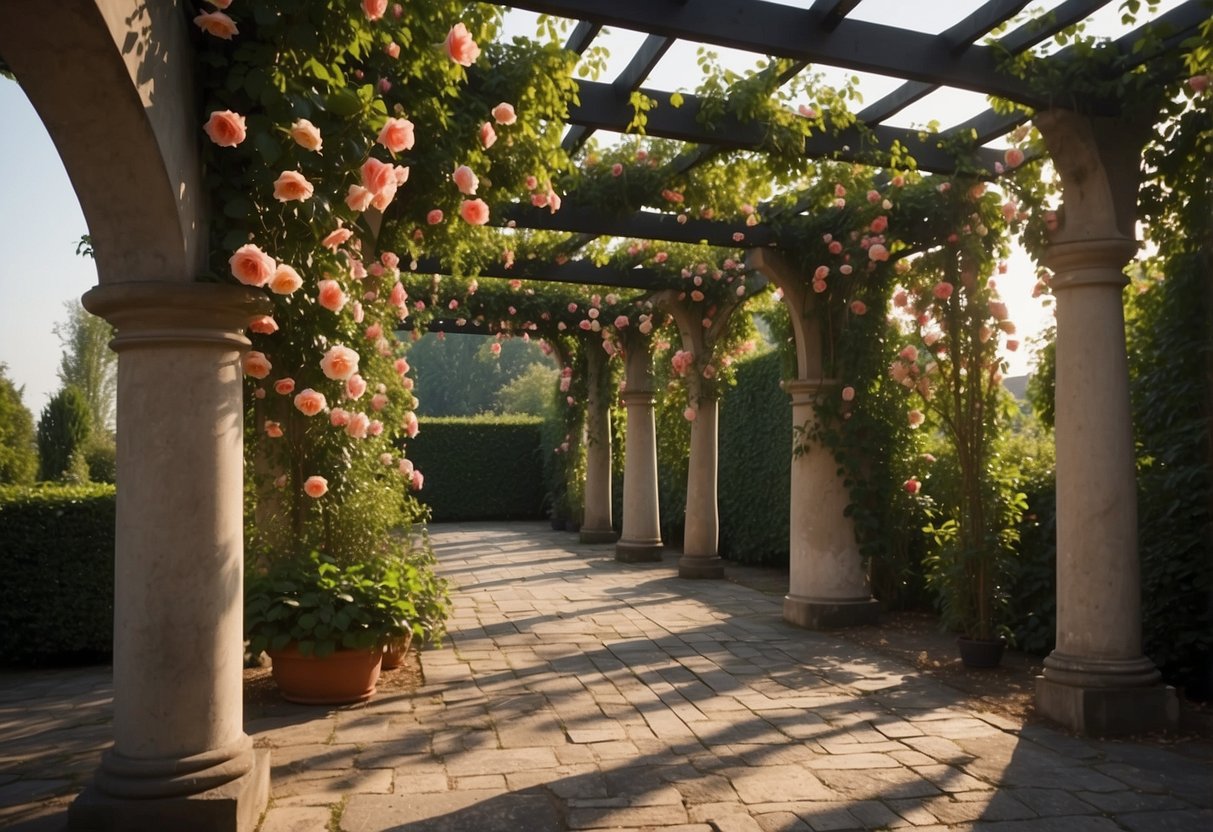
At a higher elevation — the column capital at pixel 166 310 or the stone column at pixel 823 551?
the column capital at pixel 166 310

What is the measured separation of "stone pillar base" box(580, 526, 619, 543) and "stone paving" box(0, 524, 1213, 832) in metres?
7.55

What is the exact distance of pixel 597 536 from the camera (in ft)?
46.9

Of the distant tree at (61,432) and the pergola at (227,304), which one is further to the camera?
the distant tree at (61,432)

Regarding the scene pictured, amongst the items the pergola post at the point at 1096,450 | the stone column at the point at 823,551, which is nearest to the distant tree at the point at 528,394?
the stone column at the point at 823,551

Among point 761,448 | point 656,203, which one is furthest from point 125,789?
point 761,448

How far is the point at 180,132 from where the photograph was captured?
119 inches

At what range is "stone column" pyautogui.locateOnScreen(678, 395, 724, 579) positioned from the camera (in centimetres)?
1053

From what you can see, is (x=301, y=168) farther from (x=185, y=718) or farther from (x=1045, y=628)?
(x=1045, y=628)

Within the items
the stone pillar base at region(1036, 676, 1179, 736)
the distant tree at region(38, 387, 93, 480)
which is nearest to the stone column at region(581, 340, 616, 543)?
the stone pillar base at region(1036, 676, 1179, 736)

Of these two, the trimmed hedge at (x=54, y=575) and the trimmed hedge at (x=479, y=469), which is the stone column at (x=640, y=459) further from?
the trimmed hedge at (x=479, y=469)

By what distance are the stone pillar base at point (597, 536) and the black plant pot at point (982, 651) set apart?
28.2ft

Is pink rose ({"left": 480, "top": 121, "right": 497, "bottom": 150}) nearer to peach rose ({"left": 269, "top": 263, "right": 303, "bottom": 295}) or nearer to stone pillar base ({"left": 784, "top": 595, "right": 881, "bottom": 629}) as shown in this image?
peach rose ({"left": 269, "top": 263, "right": 303, "bottom": 295})

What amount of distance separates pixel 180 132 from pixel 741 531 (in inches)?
386

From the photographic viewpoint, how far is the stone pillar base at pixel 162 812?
2.99 metres
